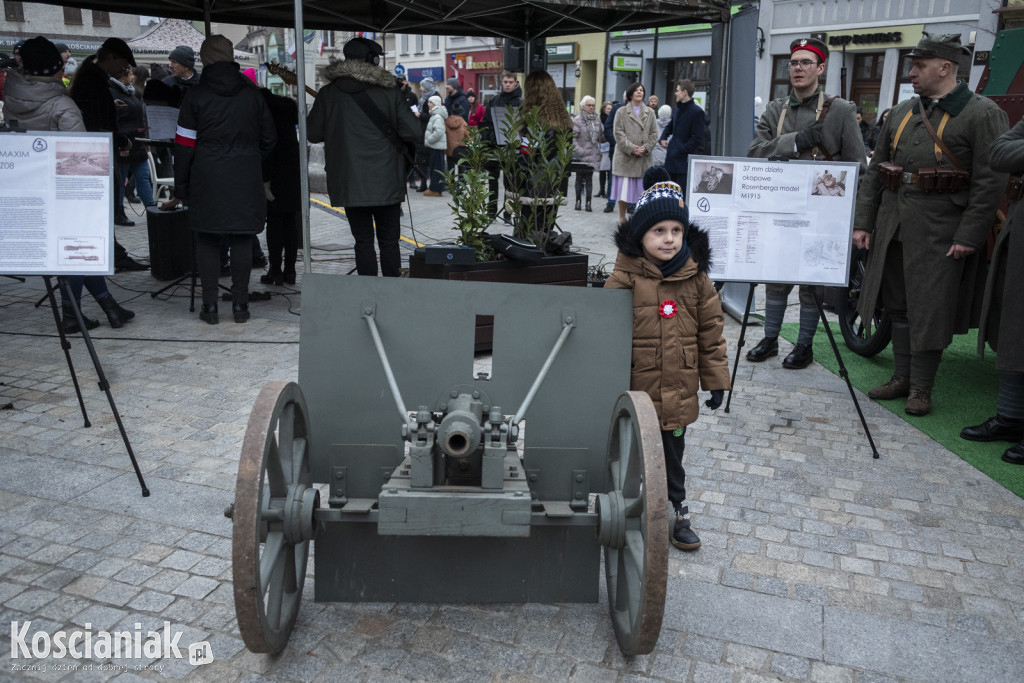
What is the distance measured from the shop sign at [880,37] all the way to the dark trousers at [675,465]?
23743 millimetres

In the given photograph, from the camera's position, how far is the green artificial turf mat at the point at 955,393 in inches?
193

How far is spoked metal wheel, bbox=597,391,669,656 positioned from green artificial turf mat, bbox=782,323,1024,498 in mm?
2523

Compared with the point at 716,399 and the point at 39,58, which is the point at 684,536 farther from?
the point at 39,58

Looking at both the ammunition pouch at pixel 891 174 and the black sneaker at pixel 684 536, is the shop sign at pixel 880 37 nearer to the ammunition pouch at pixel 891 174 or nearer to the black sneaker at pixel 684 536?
the ammunition pouch at pixel 891 174

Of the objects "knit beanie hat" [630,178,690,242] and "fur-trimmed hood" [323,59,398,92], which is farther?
"fur-trimmed hood" [323,59,398,92]

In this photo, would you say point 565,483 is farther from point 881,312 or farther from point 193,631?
point 881,312

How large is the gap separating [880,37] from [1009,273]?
22728 mm

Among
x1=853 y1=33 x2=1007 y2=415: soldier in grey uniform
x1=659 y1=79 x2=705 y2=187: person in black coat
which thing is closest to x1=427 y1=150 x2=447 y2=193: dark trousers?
x1=659 y1=79 x2=705 y2=187: person in black coat

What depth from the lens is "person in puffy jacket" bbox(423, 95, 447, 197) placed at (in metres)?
16.1

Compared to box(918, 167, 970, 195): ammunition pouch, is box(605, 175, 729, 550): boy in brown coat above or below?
below

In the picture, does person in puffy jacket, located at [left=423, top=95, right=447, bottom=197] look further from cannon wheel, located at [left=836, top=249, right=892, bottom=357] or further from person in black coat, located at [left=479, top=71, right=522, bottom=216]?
cannon wheel, located at [left=836, top=249, right=892, bottom=357]

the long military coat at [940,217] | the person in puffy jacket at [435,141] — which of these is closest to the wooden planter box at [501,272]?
the long military coat at [940,217]

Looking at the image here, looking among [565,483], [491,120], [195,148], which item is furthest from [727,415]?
[491,120]

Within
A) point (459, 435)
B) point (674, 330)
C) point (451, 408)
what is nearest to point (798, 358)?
point (674, 330)
